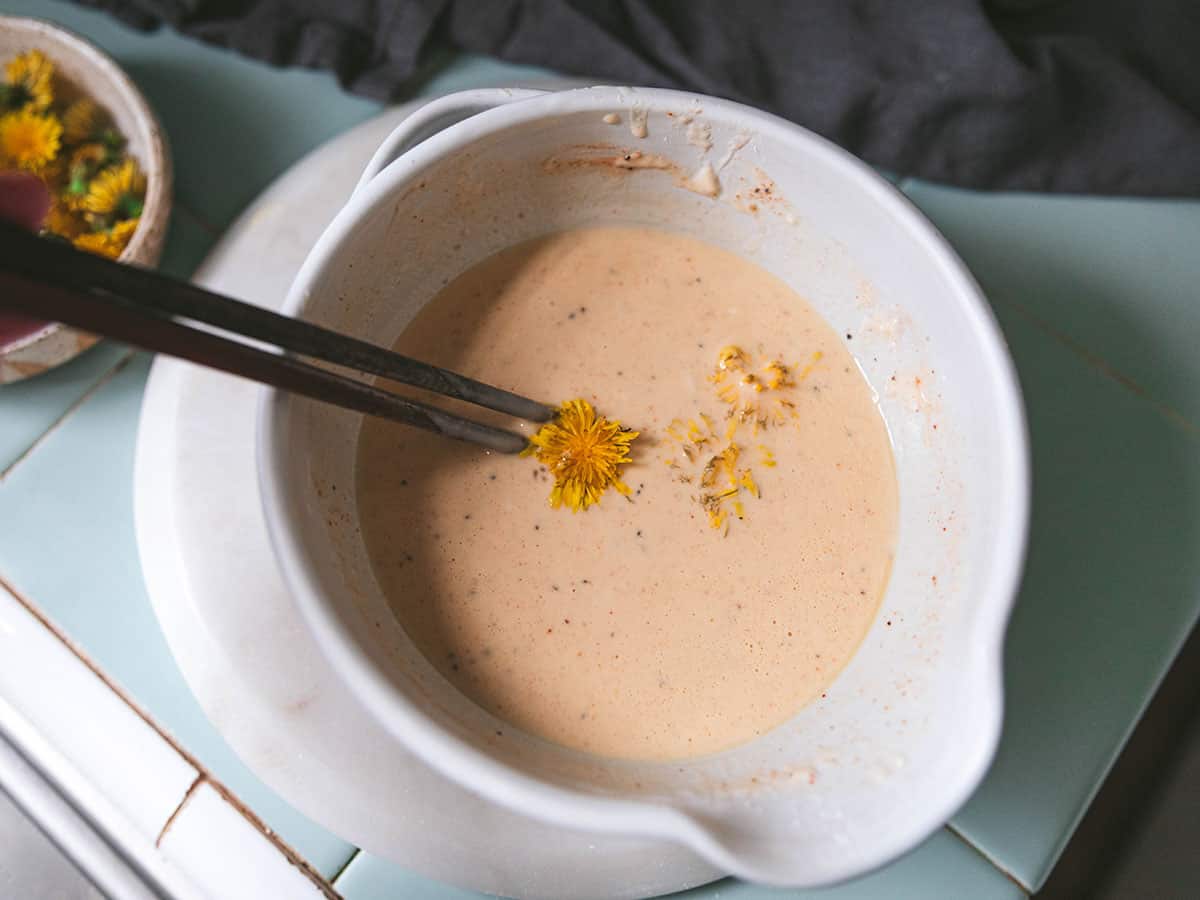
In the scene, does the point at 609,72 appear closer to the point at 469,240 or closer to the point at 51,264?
the point at 469,240

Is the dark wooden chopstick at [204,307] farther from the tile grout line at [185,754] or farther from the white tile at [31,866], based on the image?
the white tile at [31,866]

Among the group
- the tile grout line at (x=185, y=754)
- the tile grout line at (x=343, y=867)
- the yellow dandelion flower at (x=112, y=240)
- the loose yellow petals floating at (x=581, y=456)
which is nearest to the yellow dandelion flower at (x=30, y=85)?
the yellow dandelion flower at (x=112, y=240)

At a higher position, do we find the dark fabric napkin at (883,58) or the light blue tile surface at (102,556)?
the dark fabric napkin at (883,58)

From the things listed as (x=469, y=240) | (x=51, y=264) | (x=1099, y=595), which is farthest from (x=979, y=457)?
(x=51, y=264)

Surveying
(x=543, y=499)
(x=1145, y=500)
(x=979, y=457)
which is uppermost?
(x=1145, y=500)

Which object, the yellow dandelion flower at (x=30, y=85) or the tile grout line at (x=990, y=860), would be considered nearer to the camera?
the tile grout line at (x=990, y=860)

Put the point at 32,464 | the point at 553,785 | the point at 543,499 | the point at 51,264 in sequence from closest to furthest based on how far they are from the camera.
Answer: the point at 51,264 → the point at 553,785 → the point at 543,499 → the point at 32,464

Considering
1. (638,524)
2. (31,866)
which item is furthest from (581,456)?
(31,866)
